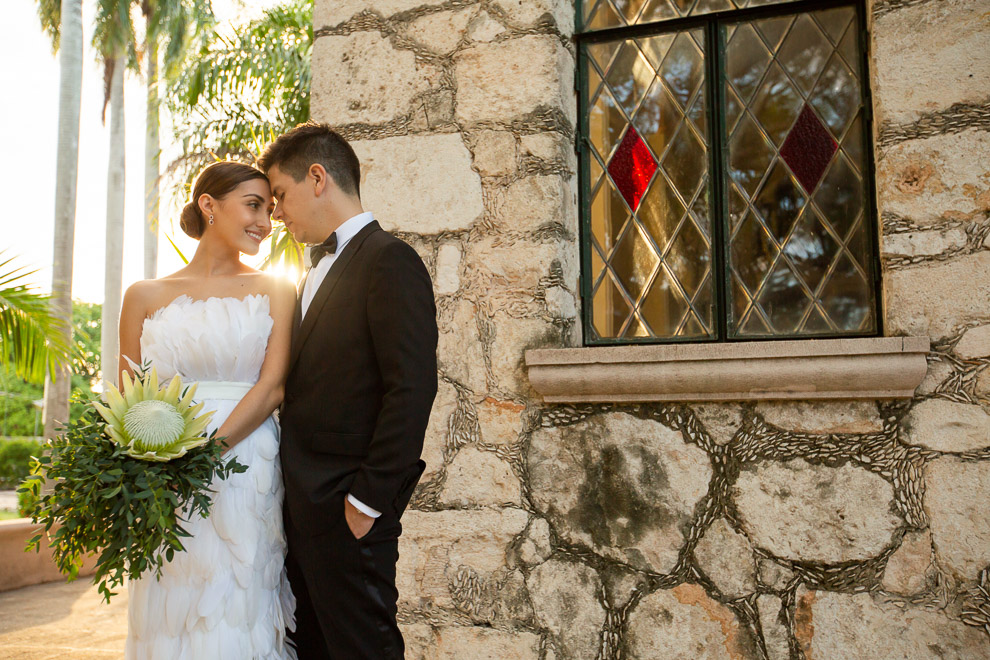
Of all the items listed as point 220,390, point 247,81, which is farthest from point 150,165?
point 220,390

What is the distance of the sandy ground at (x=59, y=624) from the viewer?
422 centimetres

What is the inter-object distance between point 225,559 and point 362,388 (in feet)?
2.07

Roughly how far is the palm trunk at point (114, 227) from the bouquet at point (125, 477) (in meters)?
15.2

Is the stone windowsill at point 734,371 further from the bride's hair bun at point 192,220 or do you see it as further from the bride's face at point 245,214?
the bride's hair bun at point 192,220

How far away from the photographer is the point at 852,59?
9.02 ft

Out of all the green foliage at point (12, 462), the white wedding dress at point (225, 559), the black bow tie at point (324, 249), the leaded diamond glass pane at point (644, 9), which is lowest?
the green foliage at point (12, 462)

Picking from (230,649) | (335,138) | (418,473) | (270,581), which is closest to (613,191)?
(335,138)

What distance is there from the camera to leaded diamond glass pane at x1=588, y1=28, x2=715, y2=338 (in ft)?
9.36

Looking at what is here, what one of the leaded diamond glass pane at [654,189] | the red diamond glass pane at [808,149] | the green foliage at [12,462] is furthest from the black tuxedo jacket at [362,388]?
the green foliage at [12,462]

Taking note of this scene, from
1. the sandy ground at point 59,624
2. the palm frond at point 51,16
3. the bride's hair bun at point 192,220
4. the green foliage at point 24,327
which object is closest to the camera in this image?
the bride's hair bun at point 192,220

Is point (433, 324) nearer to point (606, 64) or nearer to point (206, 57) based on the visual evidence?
point (606, 64)

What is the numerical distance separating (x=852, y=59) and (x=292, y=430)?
221 cm

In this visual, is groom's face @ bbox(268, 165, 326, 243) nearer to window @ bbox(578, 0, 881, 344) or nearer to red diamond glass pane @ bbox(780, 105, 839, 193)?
window @ bbox(578, 0, 881, 344)

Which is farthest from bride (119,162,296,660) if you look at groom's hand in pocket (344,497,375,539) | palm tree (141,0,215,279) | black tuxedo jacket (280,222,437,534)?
palm tree (141,0,215,279)
